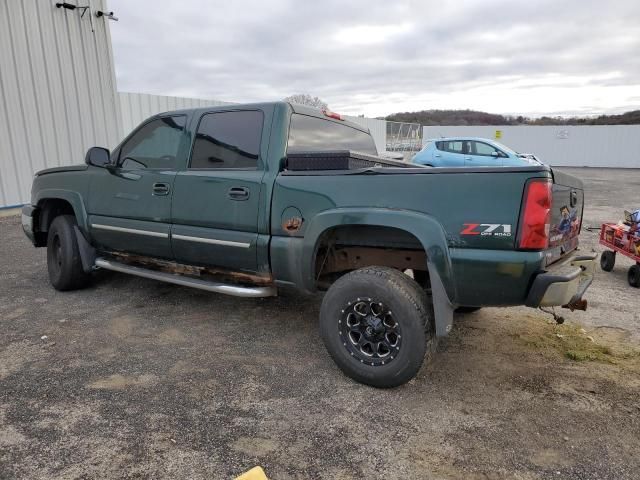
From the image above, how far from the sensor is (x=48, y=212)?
5.34m

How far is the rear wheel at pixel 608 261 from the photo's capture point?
6.09m

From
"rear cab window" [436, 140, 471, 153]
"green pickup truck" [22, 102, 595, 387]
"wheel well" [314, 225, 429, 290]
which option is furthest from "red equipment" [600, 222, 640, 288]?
"rear cab window" [436, 140, 471, 153]

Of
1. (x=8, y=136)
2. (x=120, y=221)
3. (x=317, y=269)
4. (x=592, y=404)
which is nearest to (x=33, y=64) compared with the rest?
(x=8, y=136)

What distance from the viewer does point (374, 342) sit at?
3.12 meters

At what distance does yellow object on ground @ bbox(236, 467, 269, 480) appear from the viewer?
2201 mm

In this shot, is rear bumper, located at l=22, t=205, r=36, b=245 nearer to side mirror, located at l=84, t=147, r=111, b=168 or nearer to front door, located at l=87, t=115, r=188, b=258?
front door, located at l=87, t=115, r=188, b=258

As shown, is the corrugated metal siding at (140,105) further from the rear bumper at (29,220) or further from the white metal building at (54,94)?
the rear bumper at (29,220)

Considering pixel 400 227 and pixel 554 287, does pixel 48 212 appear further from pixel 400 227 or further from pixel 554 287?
pixel 554 287

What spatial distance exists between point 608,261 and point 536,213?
14.3 feet

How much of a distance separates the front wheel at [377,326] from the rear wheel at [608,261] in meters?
4.33

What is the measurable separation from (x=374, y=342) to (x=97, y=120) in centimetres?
1103

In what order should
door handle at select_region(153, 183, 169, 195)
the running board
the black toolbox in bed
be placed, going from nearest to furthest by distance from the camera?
the black toolbox in bed < the running board < door handle at select_region(153, 183, 169, 195)

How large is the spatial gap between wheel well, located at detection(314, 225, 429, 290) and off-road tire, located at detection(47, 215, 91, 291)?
2811 millimetres

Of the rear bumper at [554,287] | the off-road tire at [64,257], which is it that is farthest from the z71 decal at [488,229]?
the off-road tire at [64,257]
